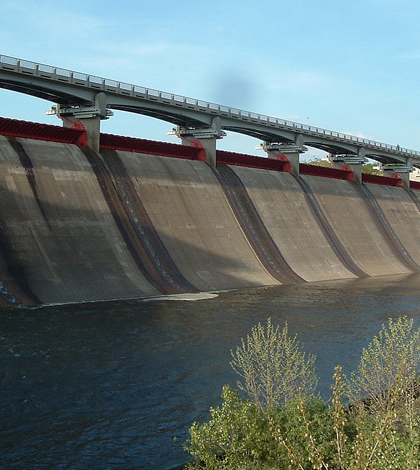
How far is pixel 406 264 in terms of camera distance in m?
60.0

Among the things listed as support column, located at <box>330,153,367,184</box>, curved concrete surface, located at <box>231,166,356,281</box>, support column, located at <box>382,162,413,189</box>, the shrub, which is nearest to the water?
the shrub

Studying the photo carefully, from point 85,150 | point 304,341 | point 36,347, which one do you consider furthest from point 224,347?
point 85,150

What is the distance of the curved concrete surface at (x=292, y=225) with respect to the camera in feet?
161

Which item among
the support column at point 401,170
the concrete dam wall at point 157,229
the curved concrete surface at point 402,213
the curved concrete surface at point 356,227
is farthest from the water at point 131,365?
the support column at point 401,170

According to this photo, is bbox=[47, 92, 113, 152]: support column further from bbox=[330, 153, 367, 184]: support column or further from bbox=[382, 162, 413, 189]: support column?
bbox=[382, 162, 413, 189]: support column

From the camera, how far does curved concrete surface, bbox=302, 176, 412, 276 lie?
185ft

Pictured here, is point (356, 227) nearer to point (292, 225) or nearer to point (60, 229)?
point (292, 225)

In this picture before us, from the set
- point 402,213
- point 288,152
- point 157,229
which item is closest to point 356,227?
point 288,152

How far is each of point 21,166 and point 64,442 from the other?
83.9 feet

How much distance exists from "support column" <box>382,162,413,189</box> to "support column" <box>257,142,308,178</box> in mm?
21448

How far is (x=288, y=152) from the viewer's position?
6009cm

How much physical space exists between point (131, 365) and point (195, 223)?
2467cm

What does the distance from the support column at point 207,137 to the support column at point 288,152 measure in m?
9.81

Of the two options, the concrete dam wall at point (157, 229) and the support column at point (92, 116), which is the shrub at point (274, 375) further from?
the support column at point (92, 116)
